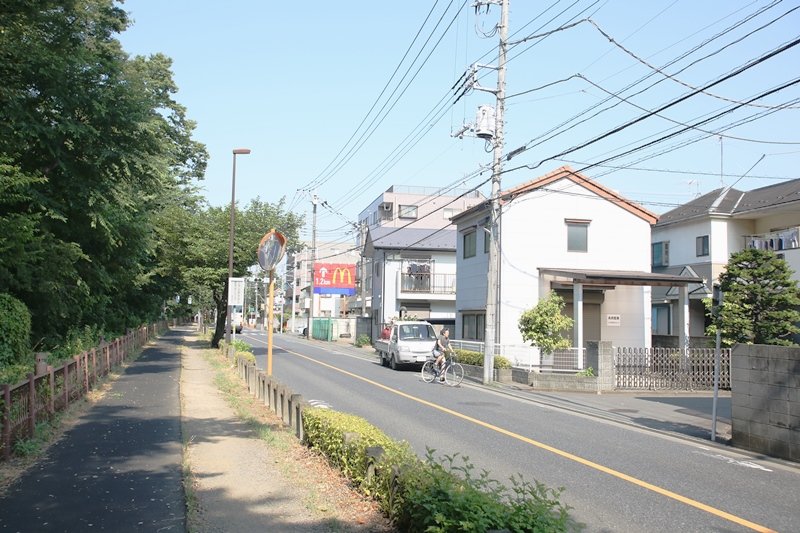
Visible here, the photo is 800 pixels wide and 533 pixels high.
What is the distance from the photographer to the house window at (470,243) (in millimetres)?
29580

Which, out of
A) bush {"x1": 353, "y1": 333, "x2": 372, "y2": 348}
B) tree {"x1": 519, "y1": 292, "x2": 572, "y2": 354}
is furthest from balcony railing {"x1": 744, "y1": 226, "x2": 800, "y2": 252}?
bush {"x1": 353, "y1": 333, "x2": 372, "y2": 348}

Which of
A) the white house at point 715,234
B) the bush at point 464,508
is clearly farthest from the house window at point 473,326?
the bush at point 464,508

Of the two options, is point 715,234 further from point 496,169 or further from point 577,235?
point 496,169

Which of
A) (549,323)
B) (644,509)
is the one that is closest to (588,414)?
(549,323)

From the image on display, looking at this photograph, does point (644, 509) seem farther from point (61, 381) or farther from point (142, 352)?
point (142, 352)

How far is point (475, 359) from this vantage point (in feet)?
79.4

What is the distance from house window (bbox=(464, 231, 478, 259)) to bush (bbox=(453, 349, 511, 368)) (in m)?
5.45

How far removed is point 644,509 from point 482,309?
21402 millimetres

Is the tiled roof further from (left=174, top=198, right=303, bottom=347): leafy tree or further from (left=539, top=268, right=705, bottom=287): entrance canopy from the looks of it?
(left=174, top=198, right=303, bottom=347): leafy tree

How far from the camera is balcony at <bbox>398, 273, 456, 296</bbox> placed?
144 feet

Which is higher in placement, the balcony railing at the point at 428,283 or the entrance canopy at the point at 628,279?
the balcony railing at the point at 428,283

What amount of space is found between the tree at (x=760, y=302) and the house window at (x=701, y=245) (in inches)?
428

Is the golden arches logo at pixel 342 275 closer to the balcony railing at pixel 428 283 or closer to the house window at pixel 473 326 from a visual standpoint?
the balcony railing at pixel 428 283

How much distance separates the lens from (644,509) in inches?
266
